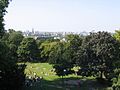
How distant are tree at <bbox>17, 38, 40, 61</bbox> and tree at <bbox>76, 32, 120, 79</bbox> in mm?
31442

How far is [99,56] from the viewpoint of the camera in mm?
48344

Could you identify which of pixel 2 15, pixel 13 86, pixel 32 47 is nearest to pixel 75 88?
pixel 13 86

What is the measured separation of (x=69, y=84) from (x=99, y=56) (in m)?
6.37

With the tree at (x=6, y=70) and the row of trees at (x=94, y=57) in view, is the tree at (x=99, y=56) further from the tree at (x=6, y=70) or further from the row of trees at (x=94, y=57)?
the tree at (x=6, y=70)

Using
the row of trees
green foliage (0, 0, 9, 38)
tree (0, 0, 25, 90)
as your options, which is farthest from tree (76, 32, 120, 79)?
green foliage (0, 0, 9, 38)

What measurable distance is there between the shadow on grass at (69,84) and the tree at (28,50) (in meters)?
30.5

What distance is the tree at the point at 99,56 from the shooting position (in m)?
47.4

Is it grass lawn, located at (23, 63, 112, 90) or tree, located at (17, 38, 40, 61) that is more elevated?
tree, located at (17, 38, 40, 61)

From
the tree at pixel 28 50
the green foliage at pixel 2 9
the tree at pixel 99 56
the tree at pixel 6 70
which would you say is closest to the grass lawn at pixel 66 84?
the tree at pixel 99 56

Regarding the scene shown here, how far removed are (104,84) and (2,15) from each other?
23.4 m

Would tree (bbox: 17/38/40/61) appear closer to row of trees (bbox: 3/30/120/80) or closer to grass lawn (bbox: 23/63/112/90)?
grass lawn (bbox: 23/63/112/90)

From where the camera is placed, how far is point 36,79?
48594mm

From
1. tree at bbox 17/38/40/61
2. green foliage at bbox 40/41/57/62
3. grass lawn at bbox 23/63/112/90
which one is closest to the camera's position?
grass lawn at bbox 23/63/112/90

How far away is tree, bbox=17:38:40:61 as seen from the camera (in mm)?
79481
